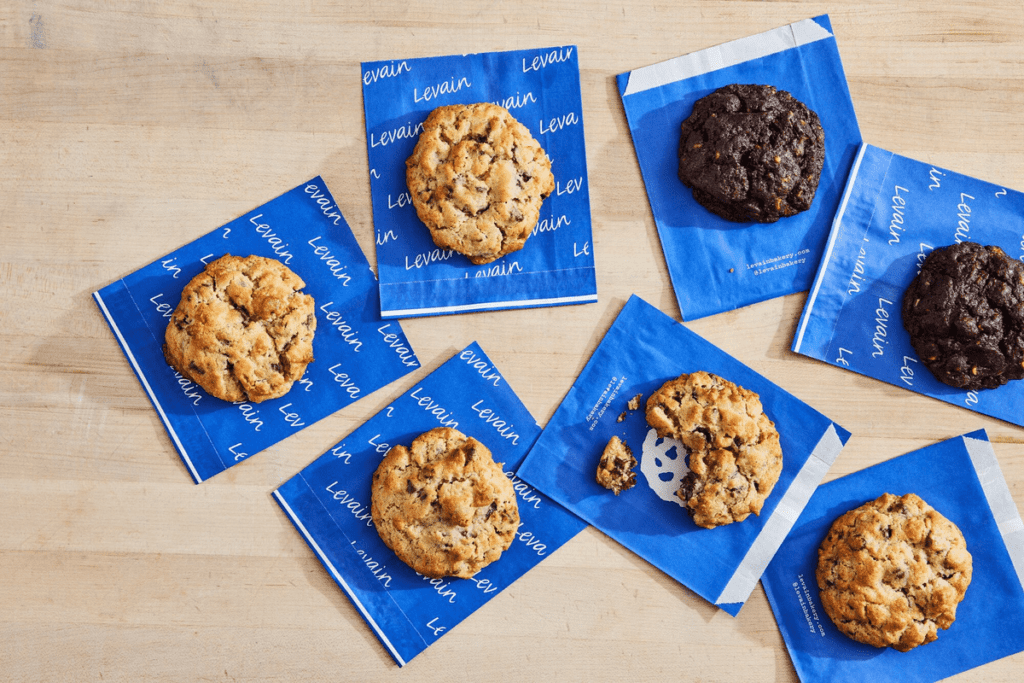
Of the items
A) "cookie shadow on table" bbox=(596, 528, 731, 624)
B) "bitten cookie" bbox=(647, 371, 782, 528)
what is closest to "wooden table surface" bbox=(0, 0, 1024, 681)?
"cookie shadow on table" bbox=(596, 528, 731, 624)

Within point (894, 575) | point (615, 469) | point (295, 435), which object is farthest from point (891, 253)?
point (295, 435)

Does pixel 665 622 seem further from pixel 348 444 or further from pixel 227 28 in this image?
pixel 227 28

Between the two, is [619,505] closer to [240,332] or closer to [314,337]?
[314,337]

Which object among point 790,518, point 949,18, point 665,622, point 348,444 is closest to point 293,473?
point 348,444

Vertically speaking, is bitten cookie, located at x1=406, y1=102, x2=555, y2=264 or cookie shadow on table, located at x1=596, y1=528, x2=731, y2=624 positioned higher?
bitten cookie, located at x1=406, y1=102, x2=555, y2=264

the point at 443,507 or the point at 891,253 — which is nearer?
the point at 443,507

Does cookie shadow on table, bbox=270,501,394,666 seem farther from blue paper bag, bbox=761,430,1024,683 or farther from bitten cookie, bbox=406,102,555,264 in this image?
blue paper bag, bbox=761,430,1024,683
